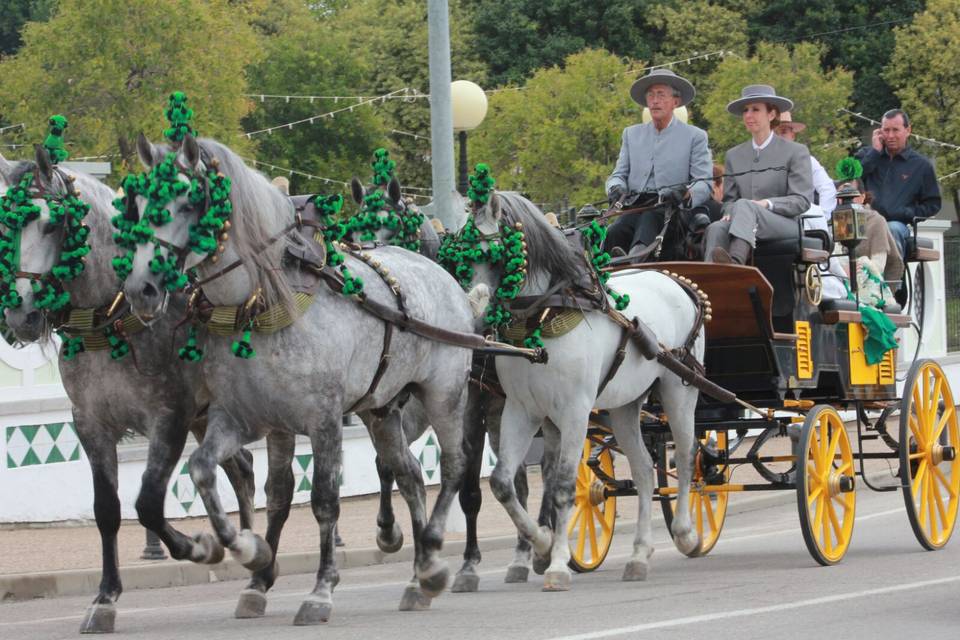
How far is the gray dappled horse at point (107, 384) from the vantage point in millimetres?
→ 8242

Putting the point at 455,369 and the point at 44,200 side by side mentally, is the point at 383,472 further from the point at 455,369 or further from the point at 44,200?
the point at 44,200

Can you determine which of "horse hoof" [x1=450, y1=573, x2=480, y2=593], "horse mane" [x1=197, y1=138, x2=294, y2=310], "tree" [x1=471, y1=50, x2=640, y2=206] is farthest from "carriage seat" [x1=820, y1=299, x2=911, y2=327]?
"tree" [x1=471, y1=50, x2=640, y2=206]

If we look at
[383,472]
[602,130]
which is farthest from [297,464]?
[602,130]

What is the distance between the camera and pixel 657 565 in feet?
36.9

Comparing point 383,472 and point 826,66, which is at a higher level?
point 826,66

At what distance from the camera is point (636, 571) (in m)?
10.2

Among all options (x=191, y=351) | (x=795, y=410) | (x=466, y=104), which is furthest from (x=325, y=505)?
(x=466, y=104)

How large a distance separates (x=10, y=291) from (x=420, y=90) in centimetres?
4825

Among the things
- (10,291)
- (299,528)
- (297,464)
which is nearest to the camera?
(10,291)

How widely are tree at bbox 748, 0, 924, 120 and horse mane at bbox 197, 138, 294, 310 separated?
45.2 meters

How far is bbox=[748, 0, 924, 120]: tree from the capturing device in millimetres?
51906

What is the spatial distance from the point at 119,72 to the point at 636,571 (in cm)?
2878

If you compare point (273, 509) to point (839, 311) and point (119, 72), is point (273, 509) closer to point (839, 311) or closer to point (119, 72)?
point (839, 311)

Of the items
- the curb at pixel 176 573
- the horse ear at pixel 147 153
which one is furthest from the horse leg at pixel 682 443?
the horse ear at pixel 147 153
